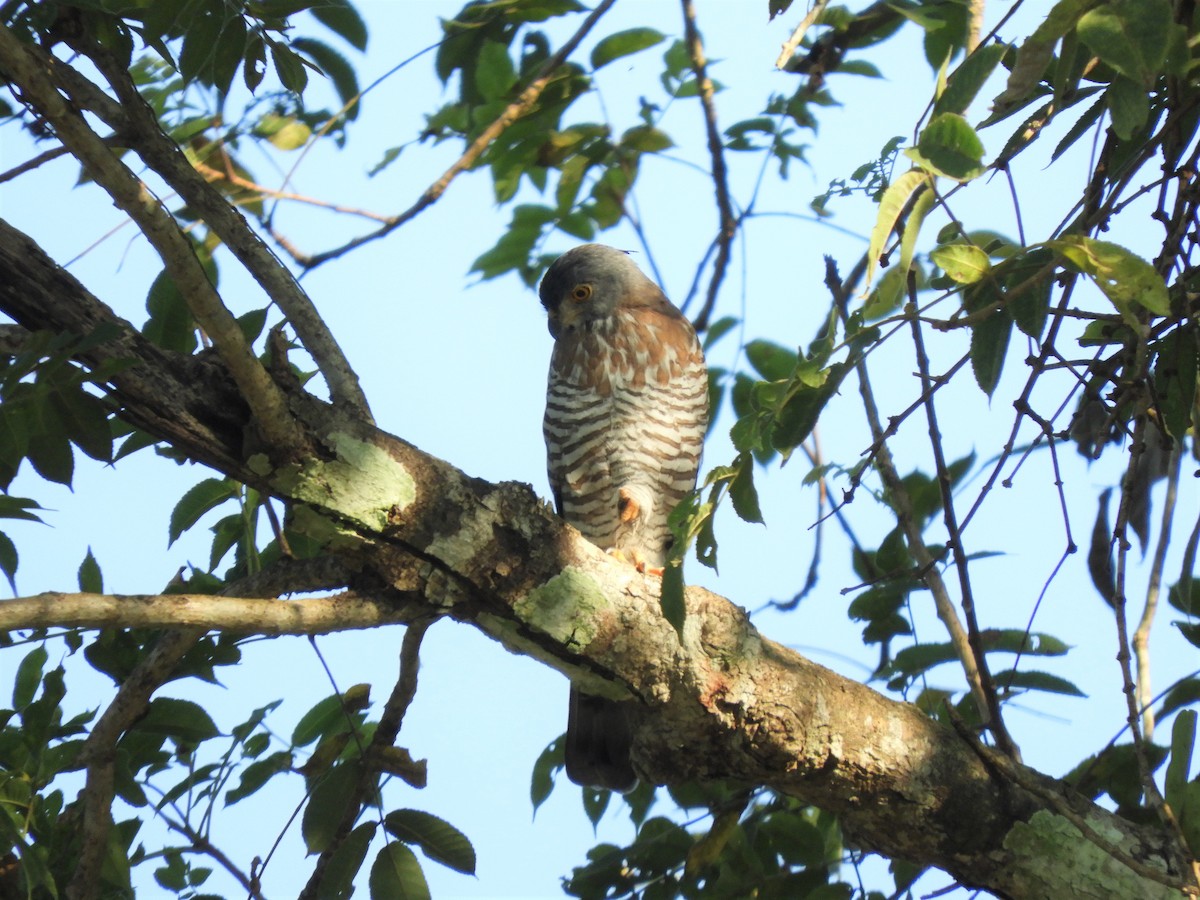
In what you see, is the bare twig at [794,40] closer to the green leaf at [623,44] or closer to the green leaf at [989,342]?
the green leaf at [989,342]

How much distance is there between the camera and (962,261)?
157 centimetres

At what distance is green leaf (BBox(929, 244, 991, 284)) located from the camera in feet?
5.12

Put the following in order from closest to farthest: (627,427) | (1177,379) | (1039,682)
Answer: (1177,379) → (1039,682) → (627,427)

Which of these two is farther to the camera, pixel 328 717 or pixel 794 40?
pixel 328 717

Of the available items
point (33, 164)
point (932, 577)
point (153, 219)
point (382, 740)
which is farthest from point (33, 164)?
point (932, 577)

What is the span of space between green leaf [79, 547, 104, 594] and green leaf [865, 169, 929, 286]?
5.96 feet

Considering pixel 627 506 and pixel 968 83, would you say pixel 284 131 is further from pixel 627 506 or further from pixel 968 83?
pixel 968 83

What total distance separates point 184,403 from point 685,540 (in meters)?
0.90

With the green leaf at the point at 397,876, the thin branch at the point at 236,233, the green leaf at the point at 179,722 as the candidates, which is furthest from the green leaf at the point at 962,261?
the green leaf at the point at 179,722

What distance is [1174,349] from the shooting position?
230 centimetres

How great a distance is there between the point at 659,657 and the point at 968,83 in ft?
4.09

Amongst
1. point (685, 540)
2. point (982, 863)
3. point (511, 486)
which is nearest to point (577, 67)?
point (511, 486)

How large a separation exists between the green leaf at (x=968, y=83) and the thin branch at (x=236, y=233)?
1.20 meters

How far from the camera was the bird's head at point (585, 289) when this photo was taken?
4.56 m
